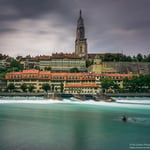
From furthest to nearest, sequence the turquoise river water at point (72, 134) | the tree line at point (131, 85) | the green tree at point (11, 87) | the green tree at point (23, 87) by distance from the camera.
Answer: the green tree at point (11, 87), the green tree at point (23, 87), the tree line at point (131, 85), the turquoise river water at point (72, 134)

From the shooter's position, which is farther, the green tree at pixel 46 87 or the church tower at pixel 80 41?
the church tower at pixel 80 41

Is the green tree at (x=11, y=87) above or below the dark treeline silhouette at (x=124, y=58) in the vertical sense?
below

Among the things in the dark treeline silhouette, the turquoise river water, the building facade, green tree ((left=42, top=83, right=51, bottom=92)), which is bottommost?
the turquoise river water

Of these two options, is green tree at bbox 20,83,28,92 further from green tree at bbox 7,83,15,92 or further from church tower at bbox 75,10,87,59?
church tower at bbox 75,10,87,59

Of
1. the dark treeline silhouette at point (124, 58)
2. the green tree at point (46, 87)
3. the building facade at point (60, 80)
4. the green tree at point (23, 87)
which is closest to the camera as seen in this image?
the green tree at point (23, 87)

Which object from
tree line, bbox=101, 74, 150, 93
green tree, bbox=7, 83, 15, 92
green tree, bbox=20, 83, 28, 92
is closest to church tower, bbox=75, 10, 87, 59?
tree line, bbox=101, 74, 150, 93

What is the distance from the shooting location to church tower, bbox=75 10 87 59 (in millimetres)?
132500

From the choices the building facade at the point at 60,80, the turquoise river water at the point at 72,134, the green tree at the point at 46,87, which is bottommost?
the turquoise river water at the point at 72,134

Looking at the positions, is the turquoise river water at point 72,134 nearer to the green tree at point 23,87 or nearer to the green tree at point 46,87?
the green tree at point 46,87

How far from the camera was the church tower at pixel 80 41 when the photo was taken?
435 ft

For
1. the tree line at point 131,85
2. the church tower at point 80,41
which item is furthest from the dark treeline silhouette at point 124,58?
the tree line at point 131,85

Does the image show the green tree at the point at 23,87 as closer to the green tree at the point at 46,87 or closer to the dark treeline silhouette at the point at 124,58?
the green tree at the point at 46,87

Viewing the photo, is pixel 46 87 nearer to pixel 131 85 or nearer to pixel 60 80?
pixel 60 80

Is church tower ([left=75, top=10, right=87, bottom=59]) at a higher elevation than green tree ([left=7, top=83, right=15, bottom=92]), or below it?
higher
